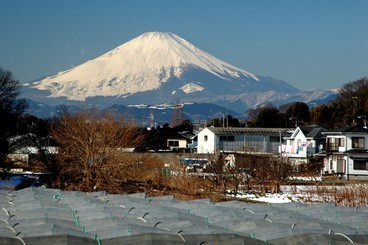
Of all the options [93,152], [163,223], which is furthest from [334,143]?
[163,223]

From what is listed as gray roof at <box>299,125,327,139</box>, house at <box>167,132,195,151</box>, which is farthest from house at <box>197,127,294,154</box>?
house at <box>167,132,195,151</box>

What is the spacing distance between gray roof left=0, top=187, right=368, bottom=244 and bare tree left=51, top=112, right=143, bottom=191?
37.7ft

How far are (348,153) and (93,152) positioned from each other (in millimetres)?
17077

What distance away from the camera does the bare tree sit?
31625 mm

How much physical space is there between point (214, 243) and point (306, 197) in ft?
55.7

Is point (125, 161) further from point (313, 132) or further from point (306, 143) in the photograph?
point (313, 132)

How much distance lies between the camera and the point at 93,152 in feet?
106

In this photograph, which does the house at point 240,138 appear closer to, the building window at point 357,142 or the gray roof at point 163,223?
the building window at point 357,142

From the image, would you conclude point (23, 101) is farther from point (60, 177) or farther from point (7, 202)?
point (7, 202)

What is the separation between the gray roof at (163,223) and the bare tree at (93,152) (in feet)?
37.7

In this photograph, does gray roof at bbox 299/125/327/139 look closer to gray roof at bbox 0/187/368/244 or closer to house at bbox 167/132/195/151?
house at bbox 167/132/195/151

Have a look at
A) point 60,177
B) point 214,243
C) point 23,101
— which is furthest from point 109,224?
point 23,101

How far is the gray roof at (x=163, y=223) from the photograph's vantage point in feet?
37.0

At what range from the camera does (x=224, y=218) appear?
1563 centimetres
